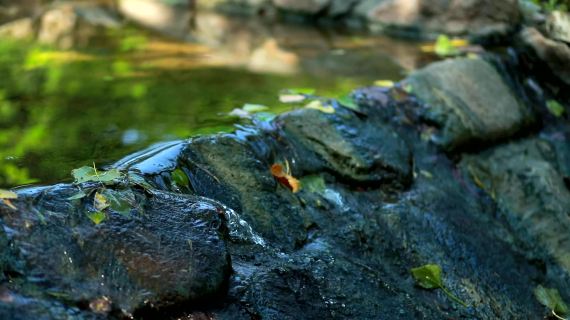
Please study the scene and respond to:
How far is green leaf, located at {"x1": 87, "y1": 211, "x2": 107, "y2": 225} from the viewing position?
2.06 metres

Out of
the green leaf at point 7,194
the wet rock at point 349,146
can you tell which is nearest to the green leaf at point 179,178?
the green leaf at point 7,194

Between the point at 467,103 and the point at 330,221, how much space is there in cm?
179

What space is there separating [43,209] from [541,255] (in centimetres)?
285

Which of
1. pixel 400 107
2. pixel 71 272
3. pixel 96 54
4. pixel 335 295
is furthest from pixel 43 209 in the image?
pixel 96 54

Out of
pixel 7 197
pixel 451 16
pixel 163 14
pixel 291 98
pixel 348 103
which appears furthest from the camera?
pixel 163 14

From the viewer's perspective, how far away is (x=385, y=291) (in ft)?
8.62

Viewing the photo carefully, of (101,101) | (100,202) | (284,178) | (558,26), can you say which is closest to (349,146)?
(284,178)

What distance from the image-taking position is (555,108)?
502cm

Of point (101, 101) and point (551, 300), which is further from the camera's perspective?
point (101, 101)

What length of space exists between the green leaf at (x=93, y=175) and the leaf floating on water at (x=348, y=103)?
1.71 m

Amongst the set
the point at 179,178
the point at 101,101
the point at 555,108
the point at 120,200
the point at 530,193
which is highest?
the point at 120,200

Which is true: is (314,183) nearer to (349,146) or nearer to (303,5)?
(349,146)

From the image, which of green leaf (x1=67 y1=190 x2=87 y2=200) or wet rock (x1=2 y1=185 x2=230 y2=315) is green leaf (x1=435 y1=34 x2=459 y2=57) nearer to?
wet rock (x1=2 y1=185 x2=230 y2=315)

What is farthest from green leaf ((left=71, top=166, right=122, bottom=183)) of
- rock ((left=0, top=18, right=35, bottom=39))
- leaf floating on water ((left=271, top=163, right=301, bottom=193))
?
rock ((left=0, top=18, right=35, bottom=39))
